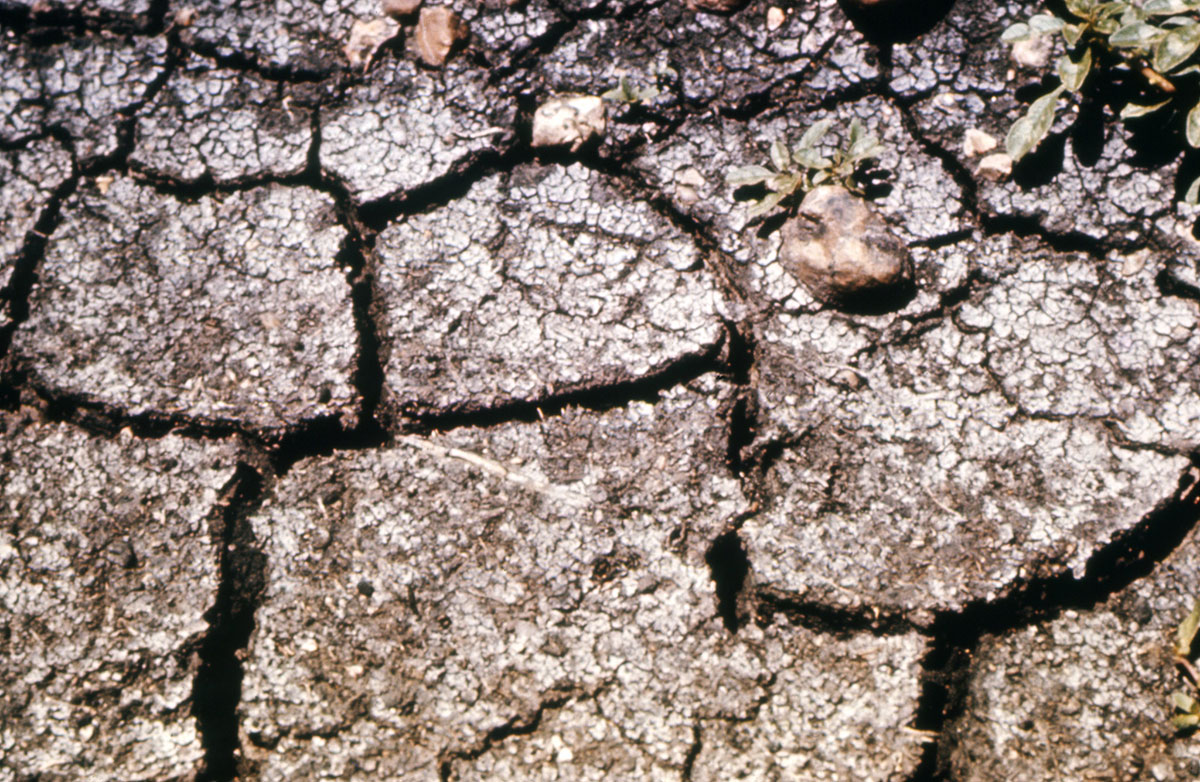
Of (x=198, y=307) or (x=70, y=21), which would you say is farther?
(x=70, y=21)

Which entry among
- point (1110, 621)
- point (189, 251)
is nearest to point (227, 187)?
point (189, 251)

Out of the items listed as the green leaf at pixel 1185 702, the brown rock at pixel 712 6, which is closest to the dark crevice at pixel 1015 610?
the green leaf at pixel 1185 702

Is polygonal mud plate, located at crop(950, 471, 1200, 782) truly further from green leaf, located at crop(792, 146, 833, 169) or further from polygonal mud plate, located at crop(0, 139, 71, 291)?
polygonal mud plate, located at crop(0, 139, 71, 291)

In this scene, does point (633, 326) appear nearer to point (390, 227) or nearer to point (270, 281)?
point (390, 227)

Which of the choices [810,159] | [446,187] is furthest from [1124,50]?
[446,187]

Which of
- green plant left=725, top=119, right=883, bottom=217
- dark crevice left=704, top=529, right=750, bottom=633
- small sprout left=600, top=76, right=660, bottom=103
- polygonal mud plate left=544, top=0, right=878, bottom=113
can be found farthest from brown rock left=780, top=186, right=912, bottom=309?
dark crevice left=704, top=529, right=750, bottom=633

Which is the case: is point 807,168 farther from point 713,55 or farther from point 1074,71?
point 1074,71
